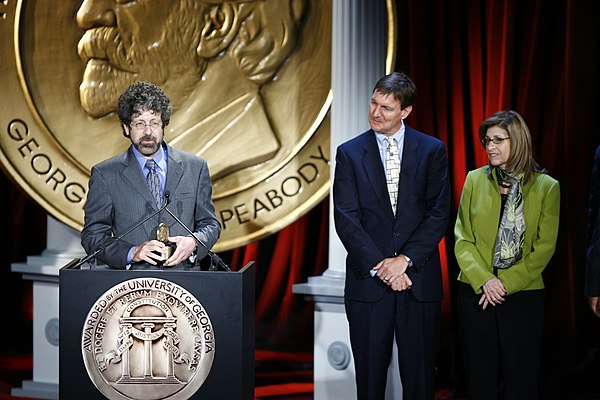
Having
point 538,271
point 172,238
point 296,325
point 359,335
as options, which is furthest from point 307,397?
point 172,238

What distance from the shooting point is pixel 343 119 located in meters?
4.09

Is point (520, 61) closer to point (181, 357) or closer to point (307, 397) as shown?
point (307, 397)

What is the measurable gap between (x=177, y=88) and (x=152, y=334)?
6.98ft

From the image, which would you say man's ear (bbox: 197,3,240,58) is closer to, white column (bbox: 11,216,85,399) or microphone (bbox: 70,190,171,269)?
white column (bbox: 11,216,85,399)

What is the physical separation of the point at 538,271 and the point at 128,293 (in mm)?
1569

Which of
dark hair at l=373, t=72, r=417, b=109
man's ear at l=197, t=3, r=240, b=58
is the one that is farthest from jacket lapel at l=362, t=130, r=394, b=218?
man's ear at l=197, t=3, r=240, b=58

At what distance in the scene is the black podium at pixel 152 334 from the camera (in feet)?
8.69

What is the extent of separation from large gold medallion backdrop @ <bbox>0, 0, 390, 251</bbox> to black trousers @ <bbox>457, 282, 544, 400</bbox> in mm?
1208

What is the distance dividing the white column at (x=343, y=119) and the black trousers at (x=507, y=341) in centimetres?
59

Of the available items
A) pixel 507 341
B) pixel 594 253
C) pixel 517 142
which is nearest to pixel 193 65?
pixel 517 142

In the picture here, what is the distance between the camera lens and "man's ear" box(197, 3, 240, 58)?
4500 mm

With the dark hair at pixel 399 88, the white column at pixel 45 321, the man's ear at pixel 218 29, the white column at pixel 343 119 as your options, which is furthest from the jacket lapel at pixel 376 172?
the white column at pixel 45 321

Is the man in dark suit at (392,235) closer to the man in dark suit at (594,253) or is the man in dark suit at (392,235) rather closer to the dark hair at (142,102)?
the man in dark suit at (594,253)

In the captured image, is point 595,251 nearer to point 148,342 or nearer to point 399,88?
point 399,88
